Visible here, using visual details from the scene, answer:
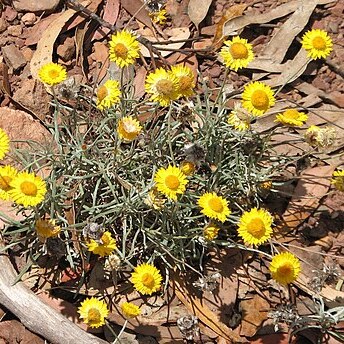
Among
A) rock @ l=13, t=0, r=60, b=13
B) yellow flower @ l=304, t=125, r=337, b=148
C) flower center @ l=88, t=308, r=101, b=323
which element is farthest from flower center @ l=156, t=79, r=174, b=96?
rock @ l=13, t=0, r=60, b=13

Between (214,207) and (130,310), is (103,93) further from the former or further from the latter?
(130,310)

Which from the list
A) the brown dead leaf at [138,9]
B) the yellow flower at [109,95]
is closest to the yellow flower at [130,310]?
the yellow flower at [109,95]

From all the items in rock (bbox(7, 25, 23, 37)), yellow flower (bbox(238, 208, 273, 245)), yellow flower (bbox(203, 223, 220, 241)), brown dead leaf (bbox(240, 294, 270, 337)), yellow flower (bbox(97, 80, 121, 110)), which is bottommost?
brown dead leaf (bbox(240, 294, 270, 337))

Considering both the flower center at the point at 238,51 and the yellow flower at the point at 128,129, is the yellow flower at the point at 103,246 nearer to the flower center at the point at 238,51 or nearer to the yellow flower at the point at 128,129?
the yellow flower at the point at 128,129

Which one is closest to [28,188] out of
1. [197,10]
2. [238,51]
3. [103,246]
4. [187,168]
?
[103,246]

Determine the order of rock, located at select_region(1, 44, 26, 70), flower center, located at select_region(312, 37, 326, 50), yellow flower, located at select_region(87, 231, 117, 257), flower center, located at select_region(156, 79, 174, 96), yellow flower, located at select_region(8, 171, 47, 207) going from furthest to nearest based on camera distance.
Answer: rock, located at select_region(1, 44, 26, 70)
flower center, located at select_region(312, 37, 326, 50)
yellow flower, located at select_region(87, 231, 117, 257)
flower center, located at select_region(156, 79, 174, 96)
yellow flower, located at select_region(8, 171, 47, 207)

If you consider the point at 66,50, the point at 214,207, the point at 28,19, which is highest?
the point at 28,19

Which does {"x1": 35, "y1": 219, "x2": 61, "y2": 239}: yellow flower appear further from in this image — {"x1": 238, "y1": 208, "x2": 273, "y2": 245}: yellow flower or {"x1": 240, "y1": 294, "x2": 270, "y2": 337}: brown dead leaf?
{"x1": 240, "y1": 294, "x2": 270, "y2": 337}: brown dead leaf
